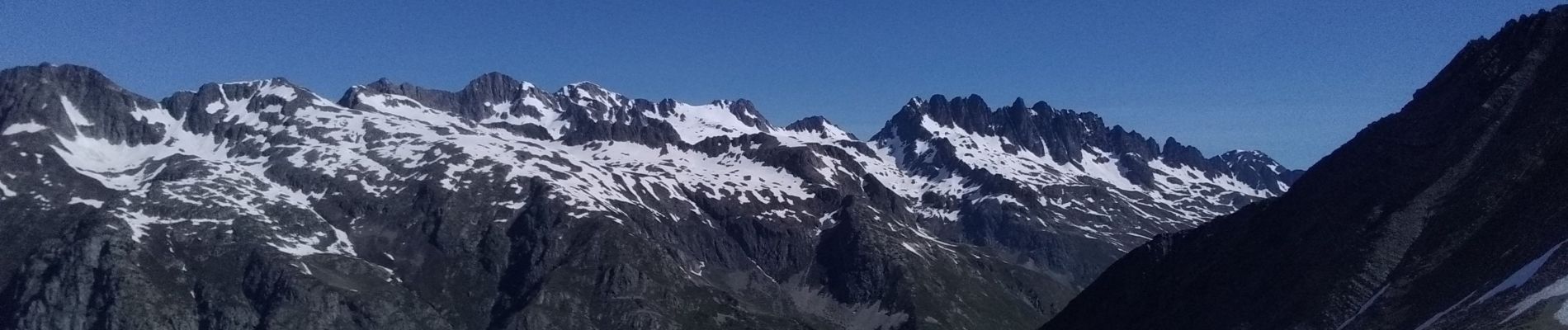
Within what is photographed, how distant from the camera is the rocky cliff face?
421 ft

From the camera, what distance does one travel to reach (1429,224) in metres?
155

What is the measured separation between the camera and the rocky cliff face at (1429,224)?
421 ft

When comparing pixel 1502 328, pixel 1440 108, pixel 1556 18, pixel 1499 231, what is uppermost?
pixel 1556 18

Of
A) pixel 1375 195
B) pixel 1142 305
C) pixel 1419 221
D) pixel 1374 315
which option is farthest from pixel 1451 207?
pixel 1142 305

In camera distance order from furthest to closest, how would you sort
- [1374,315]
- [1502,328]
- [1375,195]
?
[1375,195]
[1374,315]
[1502,328]

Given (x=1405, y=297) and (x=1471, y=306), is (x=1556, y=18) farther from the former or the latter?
(x=1471, y=306)

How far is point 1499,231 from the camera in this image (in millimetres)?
138750

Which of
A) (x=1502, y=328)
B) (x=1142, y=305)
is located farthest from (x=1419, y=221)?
(x=1502, y=328)

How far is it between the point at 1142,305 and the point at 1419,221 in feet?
167

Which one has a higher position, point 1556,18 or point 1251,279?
point 1556,18

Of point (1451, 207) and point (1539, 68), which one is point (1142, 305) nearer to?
point (1451, 207)

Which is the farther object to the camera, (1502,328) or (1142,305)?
(1142,305)

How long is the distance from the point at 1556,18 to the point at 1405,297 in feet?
269

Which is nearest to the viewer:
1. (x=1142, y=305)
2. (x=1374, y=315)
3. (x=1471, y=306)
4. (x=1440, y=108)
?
(x=1471, y=306)
